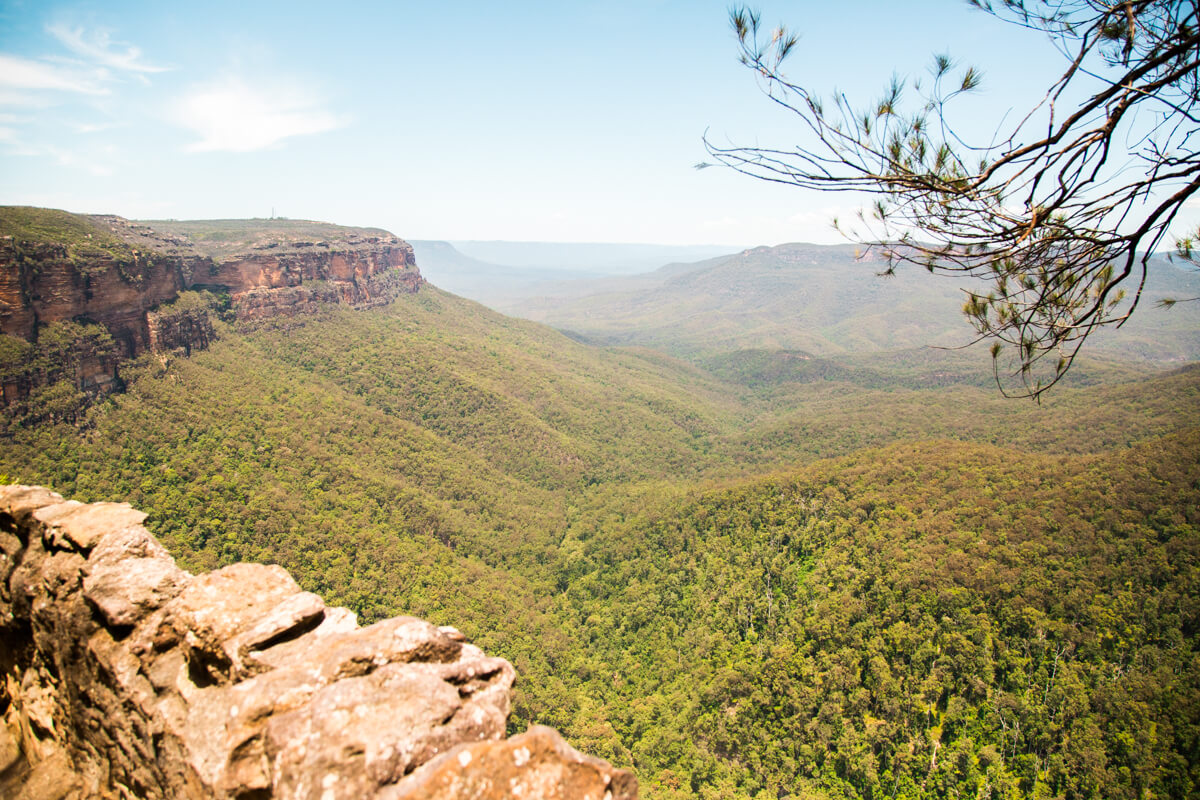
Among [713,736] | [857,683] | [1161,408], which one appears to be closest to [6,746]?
[713,736]

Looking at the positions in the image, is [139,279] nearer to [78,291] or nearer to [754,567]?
[78,291]

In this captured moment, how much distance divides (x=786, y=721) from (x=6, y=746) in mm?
33761

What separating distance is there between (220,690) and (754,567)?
135 ft

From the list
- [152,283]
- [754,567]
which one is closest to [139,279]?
[152,283]

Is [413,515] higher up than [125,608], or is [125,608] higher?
[125,608]

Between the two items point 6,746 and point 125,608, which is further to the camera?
point 6,746

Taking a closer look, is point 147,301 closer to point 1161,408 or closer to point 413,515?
point 413,515

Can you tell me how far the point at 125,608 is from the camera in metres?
7.09

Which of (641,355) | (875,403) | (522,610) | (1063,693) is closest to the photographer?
(1063,693)

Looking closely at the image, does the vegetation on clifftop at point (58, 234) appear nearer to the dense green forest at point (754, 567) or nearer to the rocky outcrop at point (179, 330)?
the rocky outcrop at point (179, 330)

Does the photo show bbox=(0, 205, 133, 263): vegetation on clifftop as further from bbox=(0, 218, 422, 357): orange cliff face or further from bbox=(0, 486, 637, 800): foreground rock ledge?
bbox=(0, 486, 637, 800): foreground rock ledge

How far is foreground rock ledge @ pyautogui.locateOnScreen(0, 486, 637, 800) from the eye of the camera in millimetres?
4207

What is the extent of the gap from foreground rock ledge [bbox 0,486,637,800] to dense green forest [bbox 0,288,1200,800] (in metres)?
23.5

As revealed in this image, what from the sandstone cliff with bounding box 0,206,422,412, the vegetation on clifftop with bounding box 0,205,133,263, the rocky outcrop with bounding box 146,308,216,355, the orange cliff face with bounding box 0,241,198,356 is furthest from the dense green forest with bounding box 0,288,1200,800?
the vegetation on clifftop with bounding box 0,205,133,263
